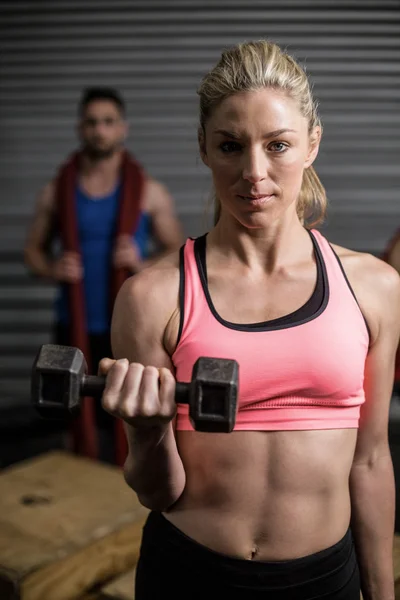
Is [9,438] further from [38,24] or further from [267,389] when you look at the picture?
[267,389]

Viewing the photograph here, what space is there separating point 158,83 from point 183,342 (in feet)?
11.0

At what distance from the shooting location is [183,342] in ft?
4.10

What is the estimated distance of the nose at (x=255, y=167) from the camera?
3.98 ft

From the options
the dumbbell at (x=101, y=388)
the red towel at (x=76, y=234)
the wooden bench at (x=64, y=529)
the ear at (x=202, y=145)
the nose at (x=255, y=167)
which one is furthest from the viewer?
the red towel at (x=76, y=234)

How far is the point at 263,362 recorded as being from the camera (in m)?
1.23

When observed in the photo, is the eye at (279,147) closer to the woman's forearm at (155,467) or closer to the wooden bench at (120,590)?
the woman's forearm at (155,467)

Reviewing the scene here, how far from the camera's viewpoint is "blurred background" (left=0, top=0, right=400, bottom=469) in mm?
4066

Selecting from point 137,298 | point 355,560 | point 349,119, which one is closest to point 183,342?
point 137,298

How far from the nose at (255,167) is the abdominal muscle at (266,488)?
0.42m

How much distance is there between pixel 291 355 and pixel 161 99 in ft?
11.1

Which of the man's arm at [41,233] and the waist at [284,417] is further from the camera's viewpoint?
the man's arm at [41,233]

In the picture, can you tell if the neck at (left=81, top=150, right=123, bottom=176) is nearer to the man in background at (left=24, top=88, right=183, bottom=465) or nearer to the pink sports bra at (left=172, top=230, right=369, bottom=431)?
the man in background at (left=24, top=88, right=183, bottom=465)

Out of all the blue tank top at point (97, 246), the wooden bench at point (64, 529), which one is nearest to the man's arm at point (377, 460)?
the wooden bench at point (64, 529)

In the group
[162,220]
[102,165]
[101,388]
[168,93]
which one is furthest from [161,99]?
[101,388]
